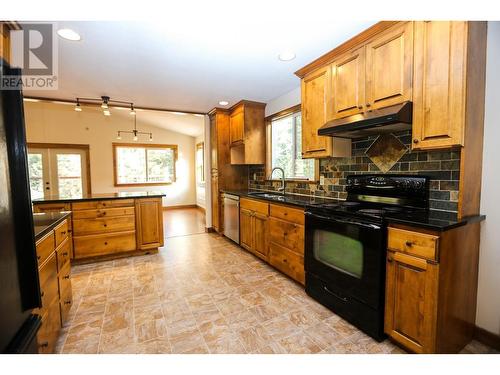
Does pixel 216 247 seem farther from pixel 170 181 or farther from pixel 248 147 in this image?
pixel 170 181

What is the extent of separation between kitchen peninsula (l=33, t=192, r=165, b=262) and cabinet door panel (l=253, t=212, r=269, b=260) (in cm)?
150

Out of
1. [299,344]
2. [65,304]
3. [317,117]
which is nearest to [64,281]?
[65,304]

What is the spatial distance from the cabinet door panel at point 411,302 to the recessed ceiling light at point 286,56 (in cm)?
A: 202

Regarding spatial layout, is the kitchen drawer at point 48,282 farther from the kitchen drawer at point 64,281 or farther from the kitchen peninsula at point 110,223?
the kitchen peninsula at point 110,223

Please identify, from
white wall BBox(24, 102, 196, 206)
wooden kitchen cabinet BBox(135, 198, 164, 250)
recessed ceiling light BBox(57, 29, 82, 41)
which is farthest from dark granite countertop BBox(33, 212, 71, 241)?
white wall BBox(24, 102, 196, 206)

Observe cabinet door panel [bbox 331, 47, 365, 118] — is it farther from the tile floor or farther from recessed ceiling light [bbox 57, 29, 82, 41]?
recessed ceiling light [bbox 57, 29, 82, 41]

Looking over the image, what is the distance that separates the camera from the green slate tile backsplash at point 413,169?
69.7 inches

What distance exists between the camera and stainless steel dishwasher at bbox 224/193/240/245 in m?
3.79

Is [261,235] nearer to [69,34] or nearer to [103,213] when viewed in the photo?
[103,213]

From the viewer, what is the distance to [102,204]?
3.28 m

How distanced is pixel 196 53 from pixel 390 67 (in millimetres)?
1741

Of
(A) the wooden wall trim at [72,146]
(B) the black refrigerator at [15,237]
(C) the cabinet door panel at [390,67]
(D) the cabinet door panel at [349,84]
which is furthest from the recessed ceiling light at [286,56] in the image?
(A) the wooden wall trim at [72,146]

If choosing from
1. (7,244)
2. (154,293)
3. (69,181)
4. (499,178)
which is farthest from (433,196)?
(69,181)

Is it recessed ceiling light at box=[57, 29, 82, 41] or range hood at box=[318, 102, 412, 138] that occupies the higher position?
recessed ceiling light at box=[57, 29, 82, 41]
